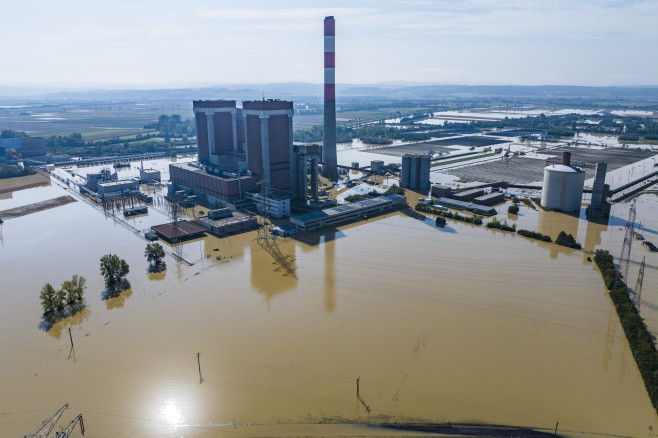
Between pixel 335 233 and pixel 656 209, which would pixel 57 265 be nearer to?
pixel 335 233

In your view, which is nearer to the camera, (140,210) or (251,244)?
(251,244)

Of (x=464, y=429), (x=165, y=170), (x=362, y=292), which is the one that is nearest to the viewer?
(x=464, y=429)

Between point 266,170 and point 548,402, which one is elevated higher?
point 266,170

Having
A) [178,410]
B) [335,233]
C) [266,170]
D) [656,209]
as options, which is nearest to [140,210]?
[266,170]

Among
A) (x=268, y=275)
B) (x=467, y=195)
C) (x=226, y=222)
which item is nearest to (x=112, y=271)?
(x=268, y=275)

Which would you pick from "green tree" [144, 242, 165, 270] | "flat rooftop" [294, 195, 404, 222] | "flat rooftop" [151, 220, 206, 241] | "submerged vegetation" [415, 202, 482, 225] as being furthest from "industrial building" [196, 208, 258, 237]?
"submerged vegetation" [415, 202, 482, 225]

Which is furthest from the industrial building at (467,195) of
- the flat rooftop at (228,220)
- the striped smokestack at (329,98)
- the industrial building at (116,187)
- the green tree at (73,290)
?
the industrial building at (116,187)
